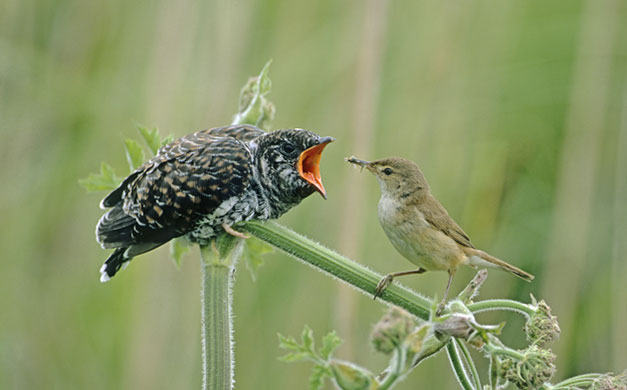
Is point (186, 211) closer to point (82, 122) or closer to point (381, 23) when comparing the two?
point (381, 23)

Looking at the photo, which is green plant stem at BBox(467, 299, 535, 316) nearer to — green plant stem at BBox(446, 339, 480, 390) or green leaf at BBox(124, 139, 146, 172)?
green plant stem at BBox(446, 339, 480, 390)

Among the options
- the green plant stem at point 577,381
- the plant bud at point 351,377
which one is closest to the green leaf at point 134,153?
the plant bud at point 351,377

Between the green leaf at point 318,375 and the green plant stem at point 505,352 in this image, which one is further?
the green plant stem at point 505,352

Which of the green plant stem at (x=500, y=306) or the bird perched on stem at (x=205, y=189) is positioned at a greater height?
the bird perched on stem at (x=205, y=189)

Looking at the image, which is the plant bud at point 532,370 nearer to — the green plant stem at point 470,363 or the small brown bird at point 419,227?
the green plant stem at point 470,363

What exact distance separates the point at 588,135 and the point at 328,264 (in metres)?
3.05

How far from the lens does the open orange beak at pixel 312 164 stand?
9.41 feet

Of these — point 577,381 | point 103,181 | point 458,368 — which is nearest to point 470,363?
point 458,368

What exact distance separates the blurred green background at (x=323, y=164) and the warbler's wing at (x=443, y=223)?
111cm

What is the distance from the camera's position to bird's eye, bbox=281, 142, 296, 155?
289cm

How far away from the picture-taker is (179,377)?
414 cm

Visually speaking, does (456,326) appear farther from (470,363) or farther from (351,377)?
(351,377)

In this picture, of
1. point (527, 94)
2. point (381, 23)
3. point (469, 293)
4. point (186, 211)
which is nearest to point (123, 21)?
point (381, 23)

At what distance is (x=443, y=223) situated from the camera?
114 inches
